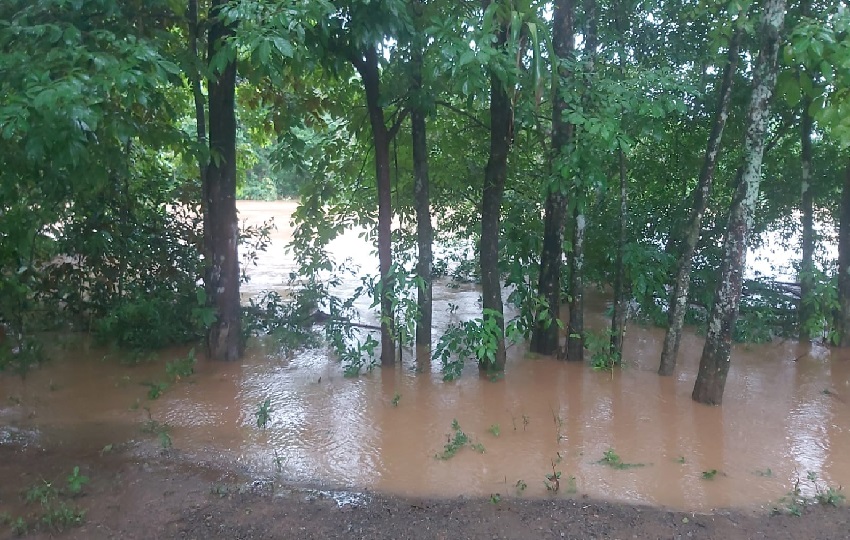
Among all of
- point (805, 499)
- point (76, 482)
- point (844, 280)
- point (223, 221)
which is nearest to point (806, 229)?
point (844, 280)

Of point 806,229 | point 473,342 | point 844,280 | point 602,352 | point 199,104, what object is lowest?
point 602,352

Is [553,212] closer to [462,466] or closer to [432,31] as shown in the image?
[432,31]

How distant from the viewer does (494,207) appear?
7672mm

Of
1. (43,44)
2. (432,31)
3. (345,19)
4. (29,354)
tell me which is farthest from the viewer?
(29,354)

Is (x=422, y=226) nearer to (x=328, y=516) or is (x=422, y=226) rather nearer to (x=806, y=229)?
(x=328, y=516)

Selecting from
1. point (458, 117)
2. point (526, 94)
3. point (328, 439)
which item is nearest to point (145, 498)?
point (328, 439)

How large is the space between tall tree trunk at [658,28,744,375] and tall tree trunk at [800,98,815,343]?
6.52 feet

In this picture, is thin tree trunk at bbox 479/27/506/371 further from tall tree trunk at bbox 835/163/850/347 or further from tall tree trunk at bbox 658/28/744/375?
tall tree trunk at bbox 835/163/850/347

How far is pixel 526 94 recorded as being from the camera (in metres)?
7.16

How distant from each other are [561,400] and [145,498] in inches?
167

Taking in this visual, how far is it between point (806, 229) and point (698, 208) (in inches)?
111

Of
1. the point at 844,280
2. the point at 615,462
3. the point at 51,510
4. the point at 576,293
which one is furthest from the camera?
the point at 844,280

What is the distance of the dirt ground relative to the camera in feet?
15.0

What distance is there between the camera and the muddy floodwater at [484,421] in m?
5.56
